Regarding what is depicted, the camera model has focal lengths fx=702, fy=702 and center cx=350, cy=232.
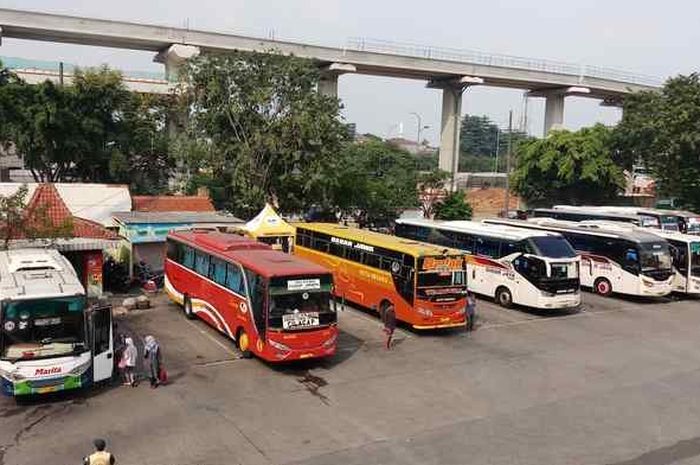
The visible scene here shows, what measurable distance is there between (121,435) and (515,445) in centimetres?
692

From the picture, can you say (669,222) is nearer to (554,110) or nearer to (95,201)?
(95,201)

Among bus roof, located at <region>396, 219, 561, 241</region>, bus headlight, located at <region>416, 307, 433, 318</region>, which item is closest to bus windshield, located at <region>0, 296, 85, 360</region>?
bus headlight, located at <region>416, 307, 433, 318</region>

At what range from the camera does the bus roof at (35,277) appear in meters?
13.7

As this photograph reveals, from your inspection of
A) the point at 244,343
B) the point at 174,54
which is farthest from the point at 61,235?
the point at 174,54

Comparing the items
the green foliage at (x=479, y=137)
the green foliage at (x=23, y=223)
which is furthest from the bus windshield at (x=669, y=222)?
the green foliage at (x=479, y=137)

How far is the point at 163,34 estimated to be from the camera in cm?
4634

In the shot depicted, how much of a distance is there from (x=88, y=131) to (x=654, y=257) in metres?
27.1

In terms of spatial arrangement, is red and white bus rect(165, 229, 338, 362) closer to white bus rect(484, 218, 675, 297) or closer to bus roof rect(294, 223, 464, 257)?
bus roof rect(294, 223, 464, 257)

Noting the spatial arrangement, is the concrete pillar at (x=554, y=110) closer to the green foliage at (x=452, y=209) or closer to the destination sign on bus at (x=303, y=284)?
the green foliage at (x=452, y=209)

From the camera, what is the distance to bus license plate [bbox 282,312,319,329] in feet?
52.6

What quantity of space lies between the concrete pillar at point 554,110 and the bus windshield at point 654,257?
4264 centimetres

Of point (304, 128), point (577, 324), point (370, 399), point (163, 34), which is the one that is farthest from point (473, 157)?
point (370, 399)

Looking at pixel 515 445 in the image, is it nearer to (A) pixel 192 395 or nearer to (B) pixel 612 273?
(A) pixel 192 395

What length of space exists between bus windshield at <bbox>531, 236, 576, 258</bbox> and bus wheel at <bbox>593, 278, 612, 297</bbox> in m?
4.59
